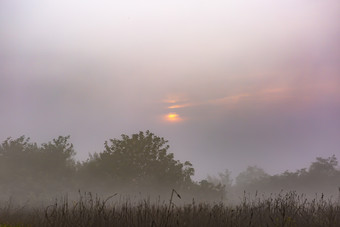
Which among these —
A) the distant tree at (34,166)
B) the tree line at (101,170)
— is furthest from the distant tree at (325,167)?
the distant tree at (34,166)

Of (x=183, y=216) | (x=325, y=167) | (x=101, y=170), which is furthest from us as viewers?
(x=325, y=167)

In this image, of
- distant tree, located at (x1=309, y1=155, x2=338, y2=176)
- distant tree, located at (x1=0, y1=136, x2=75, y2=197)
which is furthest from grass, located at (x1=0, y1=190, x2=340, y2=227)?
distant tree, located at (x1=309, y1=155, x2=338, y2=176)

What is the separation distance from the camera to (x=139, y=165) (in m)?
23.0

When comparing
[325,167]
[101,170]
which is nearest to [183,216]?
[101,170]

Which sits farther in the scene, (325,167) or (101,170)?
(325,167)

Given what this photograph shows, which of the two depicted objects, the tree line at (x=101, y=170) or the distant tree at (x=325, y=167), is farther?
the distant tree at (x=325, y=167)

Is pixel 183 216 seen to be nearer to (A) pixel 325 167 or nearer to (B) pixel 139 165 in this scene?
(B) pixel 139 165

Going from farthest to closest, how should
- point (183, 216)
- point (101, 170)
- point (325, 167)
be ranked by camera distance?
point (325, 167)
point (101, 170)
point (183, 216)

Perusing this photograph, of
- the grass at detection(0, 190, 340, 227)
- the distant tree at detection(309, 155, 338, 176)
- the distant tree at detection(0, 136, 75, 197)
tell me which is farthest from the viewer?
the distant tree at detection(309, 155, 338, 176)

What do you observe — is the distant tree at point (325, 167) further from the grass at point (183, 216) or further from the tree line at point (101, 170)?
the grass at point (183, 216)

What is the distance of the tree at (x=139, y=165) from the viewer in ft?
72.4

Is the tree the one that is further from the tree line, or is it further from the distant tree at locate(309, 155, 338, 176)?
the distant tree at locate(309, 155, 338, 176)

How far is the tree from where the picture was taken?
22078 millimetres

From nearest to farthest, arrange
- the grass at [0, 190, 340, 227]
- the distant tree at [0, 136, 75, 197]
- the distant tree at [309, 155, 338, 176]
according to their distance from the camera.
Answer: the grass at [0, 190, 340, 227] → the distant tree at [0, 136, 75, 197] → the distant tree at [309, 155, 338, 176]
